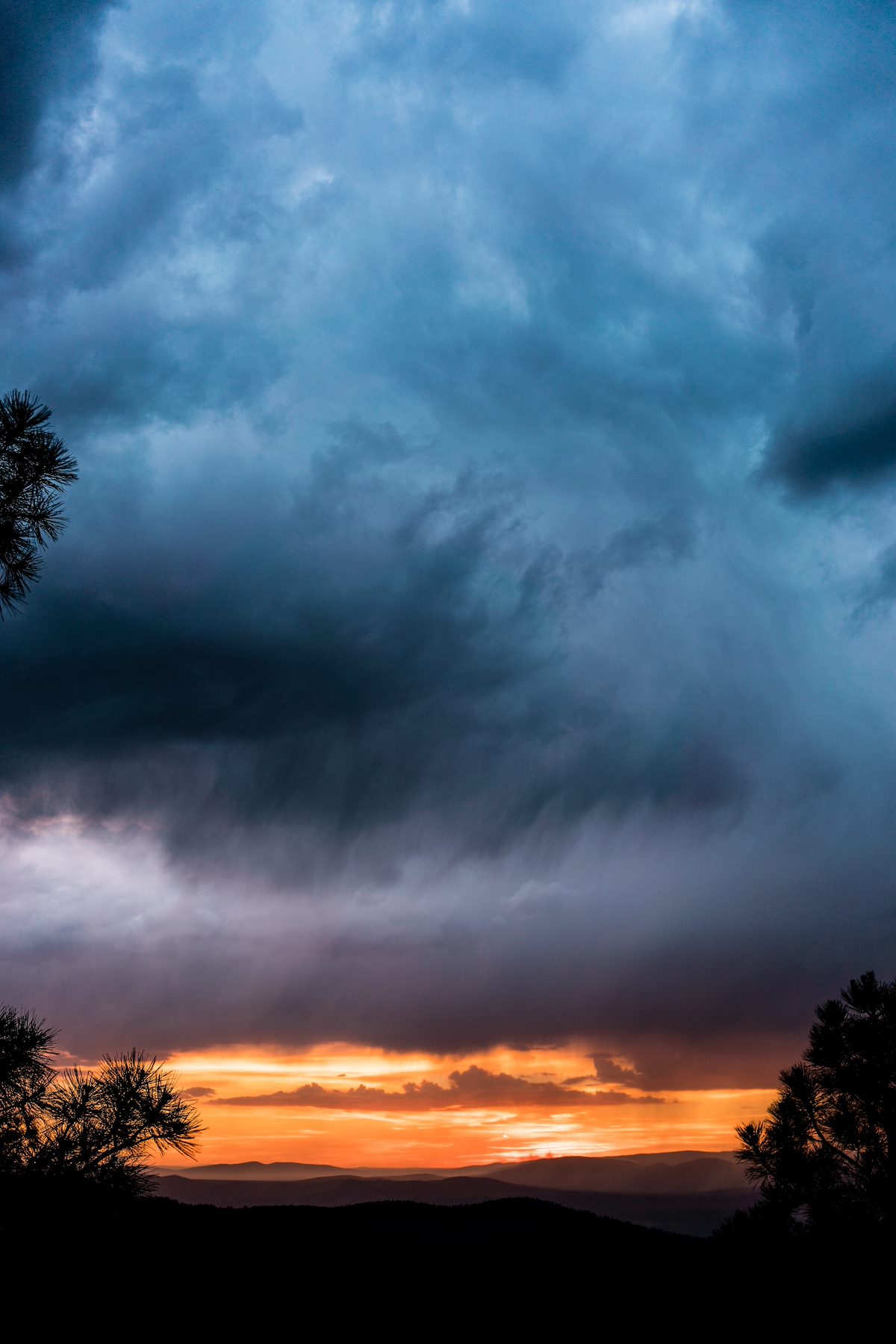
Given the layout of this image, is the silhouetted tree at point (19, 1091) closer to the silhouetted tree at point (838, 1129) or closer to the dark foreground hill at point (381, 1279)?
the dark foreground hill at point (381, 1279)

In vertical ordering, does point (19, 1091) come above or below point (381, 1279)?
above

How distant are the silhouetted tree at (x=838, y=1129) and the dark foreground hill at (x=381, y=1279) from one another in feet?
3.38

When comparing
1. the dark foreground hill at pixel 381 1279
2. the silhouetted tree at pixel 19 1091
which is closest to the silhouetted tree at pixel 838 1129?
the dark foreground hill at pixel 381 1279

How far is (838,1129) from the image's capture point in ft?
70.7

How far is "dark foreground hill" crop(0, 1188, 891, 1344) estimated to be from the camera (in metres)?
15.4

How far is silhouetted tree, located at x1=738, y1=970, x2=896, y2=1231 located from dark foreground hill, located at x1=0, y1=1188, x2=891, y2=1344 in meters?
1.03

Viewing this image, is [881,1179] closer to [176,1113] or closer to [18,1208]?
[176,1113]

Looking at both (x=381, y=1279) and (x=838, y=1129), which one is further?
(x=381, y=1279)

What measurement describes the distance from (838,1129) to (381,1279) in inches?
723

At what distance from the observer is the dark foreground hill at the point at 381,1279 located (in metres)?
15.4

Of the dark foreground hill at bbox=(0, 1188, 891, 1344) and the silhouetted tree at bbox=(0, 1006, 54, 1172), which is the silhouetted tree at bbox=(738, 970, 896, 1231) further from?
the silhouetted tree at bbox=(0, 1006, 54, 1172)

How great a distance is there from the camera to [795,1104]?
2258 cm

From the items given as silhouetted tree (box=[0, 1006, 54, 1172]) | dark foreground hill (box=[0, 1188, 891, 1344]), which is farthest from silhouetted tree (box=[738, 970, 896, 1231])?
silhouetted tree (box=[0, 1006, 54, 1172])

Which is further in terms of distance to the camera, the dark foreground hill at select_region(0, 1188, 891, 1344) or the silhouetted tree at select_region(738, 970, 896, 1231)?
the silhouetted tree at select_region(738, 970, 896, 1231)
